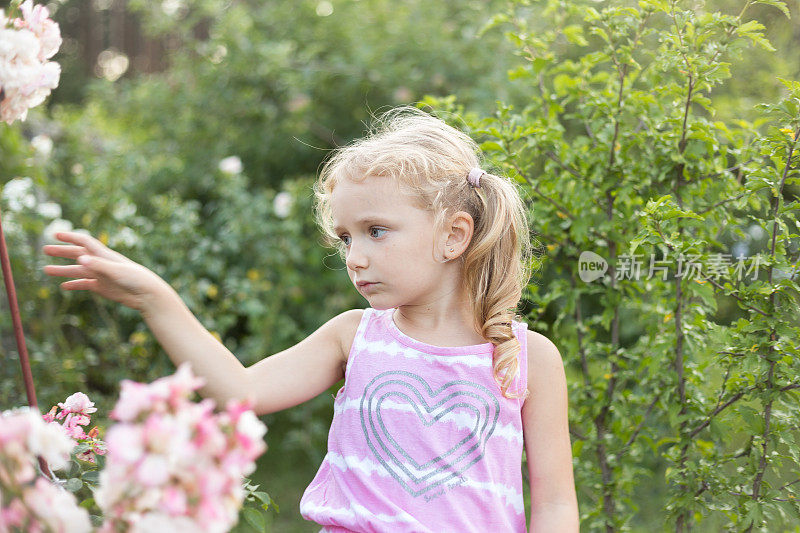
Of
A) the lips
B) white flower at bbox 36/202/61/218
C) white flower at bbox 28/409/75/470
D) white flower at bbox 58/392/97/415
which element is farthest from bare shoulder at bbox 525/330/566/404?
white flower at bbox 36/202/61/218

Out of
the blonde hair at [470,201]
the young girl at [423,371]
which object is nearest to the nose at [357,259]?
the young girl at [423,371]

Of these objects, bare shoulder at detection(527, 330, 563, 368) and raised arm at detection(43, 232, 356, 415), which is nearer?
raised arm at detection(43, 232, 356, 415)

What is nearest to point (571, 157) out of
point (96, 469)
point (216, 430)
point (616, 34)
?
point (616, 34)

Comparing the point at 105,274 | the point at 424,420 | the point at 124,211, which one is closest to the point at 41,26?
the point at 105,274

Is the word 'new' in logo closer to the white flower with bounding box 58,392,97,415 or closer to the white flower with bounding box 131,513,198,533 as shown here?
the white flower with bounding box 58,392,97,415

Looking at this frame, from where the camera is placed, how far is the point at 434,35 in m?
3.93

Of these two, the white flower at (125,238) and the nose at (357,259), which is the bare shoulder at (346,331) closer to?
the nose at (357,259)

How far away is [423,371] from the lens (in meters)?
1.48

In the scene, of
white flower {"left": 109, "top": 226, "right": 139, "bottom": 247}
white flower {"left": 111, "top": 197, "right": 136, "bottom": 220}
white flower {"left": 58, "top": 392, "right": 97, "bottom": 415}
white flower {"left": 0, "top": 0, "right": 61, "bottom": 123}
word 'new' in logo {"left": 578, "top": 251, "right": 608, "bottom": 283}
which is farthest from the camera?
white flower {"left": 111, "top": 197, "right": 136, "bottom": 220}

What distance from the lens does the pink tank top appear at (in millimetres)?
1402

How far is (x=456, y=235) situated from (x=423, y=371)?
0.28 meters

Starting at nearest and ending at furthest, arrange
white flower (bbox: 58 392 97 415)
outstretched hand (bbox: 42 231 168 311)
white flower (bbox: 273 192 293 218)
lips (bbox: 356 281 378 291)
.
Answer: outstretched hand (bbox: 42 231 168 311)
white flower (bbox: 58 392 97 415)
lips (bbox: 356 281 378 291)
white flower (bbox: 273 192 293 218)

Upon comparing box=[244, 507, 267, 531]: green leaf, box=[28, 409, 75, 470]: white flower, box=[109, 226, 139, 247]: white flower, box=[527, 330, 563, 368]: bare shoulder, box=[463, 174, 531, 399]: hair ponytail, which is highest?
box=[28, 409, 75, 470]: white flower

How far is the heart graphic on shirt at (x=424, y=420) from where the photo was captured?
1.42 m
